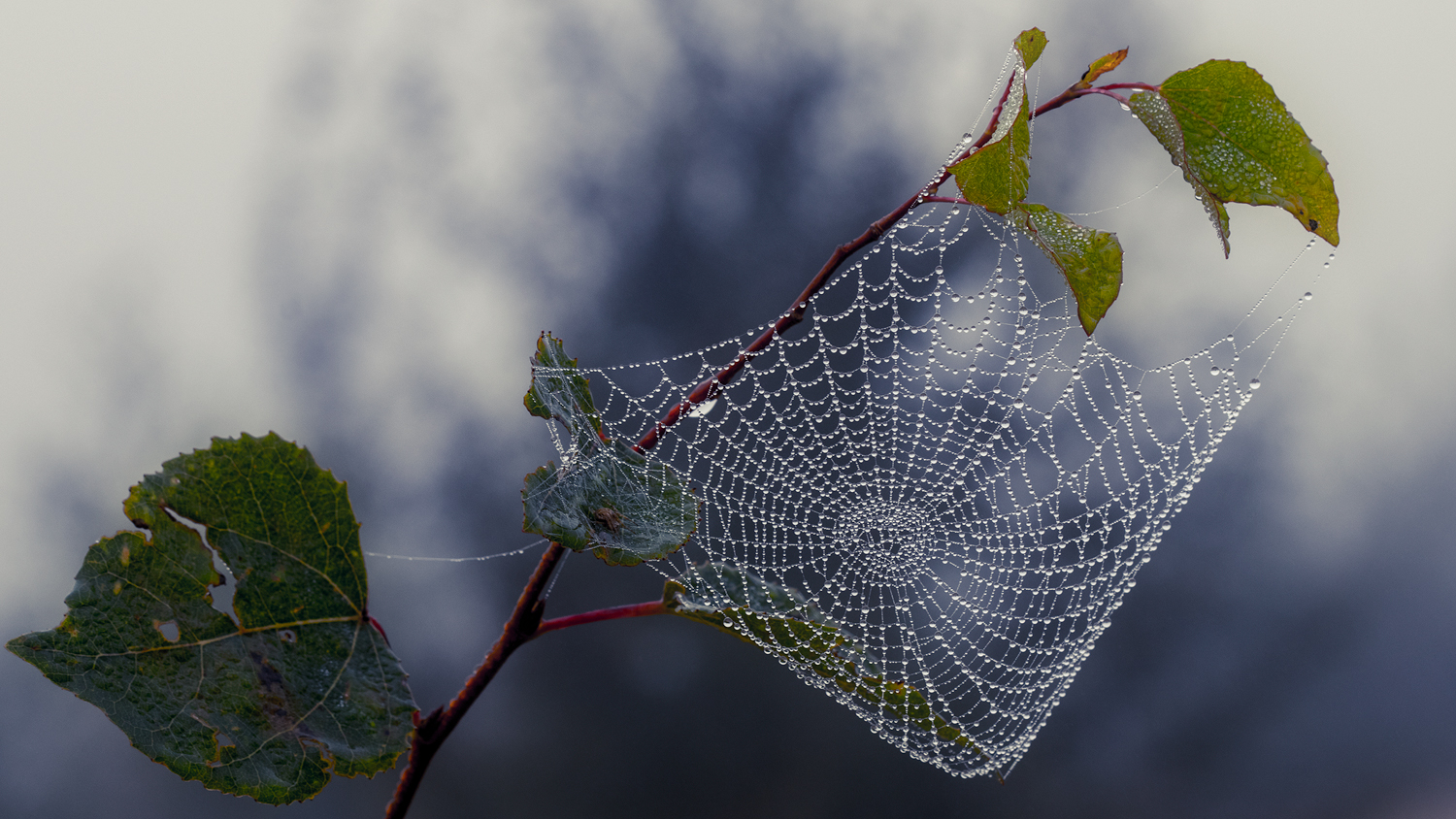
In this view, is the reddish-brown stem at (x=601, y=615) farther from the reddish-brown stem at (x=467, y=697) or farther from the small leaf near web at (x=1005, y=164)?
the small leaf near web at (x=1005, y=164)

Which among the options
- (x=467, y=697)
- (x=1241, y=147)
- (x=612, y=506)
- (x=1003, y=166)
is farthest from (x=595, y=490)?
(x=1241, y=147)

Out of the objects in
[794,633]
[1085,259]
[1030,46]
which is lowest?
[794,633]

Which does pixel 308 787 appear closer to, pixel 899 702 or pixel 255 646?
pixel 255 646

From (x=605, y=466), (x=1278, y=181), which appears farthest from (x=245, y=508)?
(x=1278, y=181)

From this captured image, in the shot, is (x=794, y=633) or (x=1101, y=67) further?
(x=794, y=633)

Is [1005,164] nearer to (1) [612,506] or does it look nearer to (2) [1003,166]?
(2) [1003,166]
